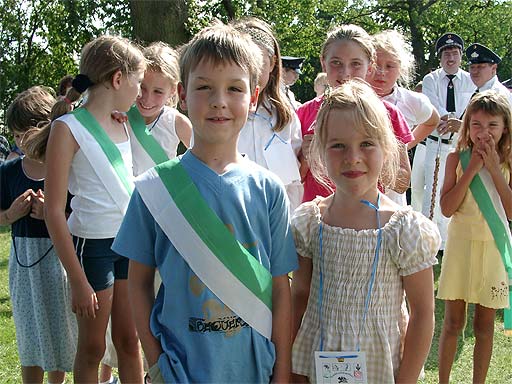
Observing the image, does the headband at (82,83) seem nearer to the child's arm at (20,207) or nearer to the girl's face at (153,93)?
the girl's face at (153,93)

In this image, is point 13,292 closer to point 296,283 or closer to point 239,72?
point 296,283

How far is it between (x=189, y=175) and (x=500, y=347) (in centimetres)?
342

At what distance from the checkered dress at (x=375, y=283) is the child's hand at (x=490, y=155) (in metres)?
1.61

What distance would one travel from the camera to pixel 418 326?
211 cm

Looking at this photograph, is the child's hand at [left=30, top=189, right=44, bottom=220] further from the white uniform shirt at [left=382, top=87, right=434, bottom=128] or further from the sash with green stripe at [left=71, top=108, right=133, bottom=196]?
the white uniform shirt at [left=382, top=87, right=434, bottom=128]

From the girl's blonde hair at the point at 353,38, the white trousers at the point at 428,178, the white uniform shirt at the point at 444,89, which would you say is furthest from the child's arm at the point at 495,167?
the white uniform shirt at the point at 444,89

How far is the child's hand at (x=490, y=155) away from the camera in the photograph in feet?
11.8

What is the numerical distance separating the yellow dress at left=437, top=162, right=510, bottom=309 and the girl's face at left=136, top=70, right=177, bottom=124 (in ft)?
5.67

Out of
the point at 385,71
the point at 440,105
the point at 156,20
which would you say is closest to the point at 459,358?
the point at 385,71

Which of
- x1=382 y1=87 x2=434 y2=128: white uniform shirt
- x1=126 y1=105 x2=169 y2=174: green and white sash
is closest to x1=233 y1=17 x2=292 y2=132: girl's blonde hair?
x1=126 y1=105 x2=169 y2=174: green and white sash

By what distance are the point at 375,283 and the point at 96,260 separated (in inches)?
54.8

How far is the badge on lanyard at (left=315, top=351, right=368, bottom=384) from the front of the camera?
2.11 m

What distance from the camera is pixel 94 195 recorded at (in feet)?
9.71

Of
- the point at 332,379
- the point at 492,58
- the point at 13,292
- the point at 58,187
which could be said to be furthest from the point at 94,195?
the point at 492,58
